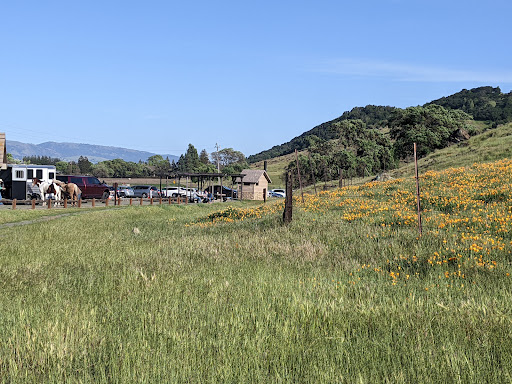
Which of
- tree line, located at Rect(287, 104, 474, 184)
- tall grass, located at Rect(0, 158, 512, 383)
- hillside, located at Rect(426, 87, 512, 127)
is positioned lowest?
tall grass, located at Rect(0, 158, 512, 383)

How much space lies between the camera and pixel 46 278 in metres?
8.23

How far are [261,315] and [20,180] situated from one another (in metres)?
38.1

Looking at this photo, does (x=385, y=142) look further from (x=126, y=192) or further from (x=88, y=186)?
(x=88, y=186)

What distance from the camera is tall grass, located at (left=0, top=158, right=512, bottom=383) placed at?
415 centimetres

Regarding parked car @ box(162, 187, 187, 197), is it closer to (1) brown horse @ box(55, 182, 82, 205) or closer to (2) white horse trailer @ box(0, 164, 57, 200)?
(2) white horse trailer @ box(0, 164, 57, 200)

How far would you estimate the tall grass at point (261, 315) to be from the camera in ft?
13.6

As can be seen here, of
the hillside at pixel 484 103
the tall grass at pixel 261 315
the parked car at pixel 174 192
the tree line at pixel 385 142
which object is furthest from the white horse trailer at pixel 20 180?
the hillside at pixel 484 103

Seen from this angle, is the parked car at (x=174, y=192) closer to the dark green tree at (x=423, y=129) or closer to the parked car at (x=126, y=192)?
the parked car at (x=126, y=192)

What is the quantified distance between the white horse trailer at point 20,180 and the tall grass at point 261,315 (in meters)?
30.3

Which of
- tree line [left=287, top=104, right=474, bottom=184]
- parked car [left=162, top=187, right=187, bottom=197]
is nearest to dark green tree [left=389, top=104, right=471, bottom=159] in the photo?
tree line [left=287, top=104, right=474, bottom=184]

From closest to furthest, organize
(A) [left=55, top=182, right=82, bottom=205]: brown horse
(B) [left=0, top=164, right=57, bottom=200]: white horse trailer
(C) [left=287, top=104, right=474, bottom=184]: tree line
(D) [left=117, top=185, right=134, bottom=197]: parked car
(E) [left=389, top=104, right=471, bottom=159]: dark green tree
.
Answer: (A) [left=55, top=182, right=82, bottom=205]: brown horse < (B) [left=0, top=164, right=57, bottom=200]: white horse trailer < (D) [left=117, top=185, right=134, bottom=197]: parked car < (E) [left=389, top=104, right=471, bottom=159]: dark green tree < (C) [left=287, top=104, right=474, bottom=184]: tree line

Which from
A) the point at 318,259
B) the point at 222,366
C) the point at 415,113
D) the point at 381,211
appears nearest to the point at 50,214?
the point at 381,211

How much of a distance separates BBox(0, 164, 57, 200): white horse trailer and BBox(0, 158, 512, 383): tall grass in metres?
30.3

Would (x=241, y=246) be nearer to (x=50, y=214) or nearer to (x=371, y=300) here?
(x=371, y=300)
